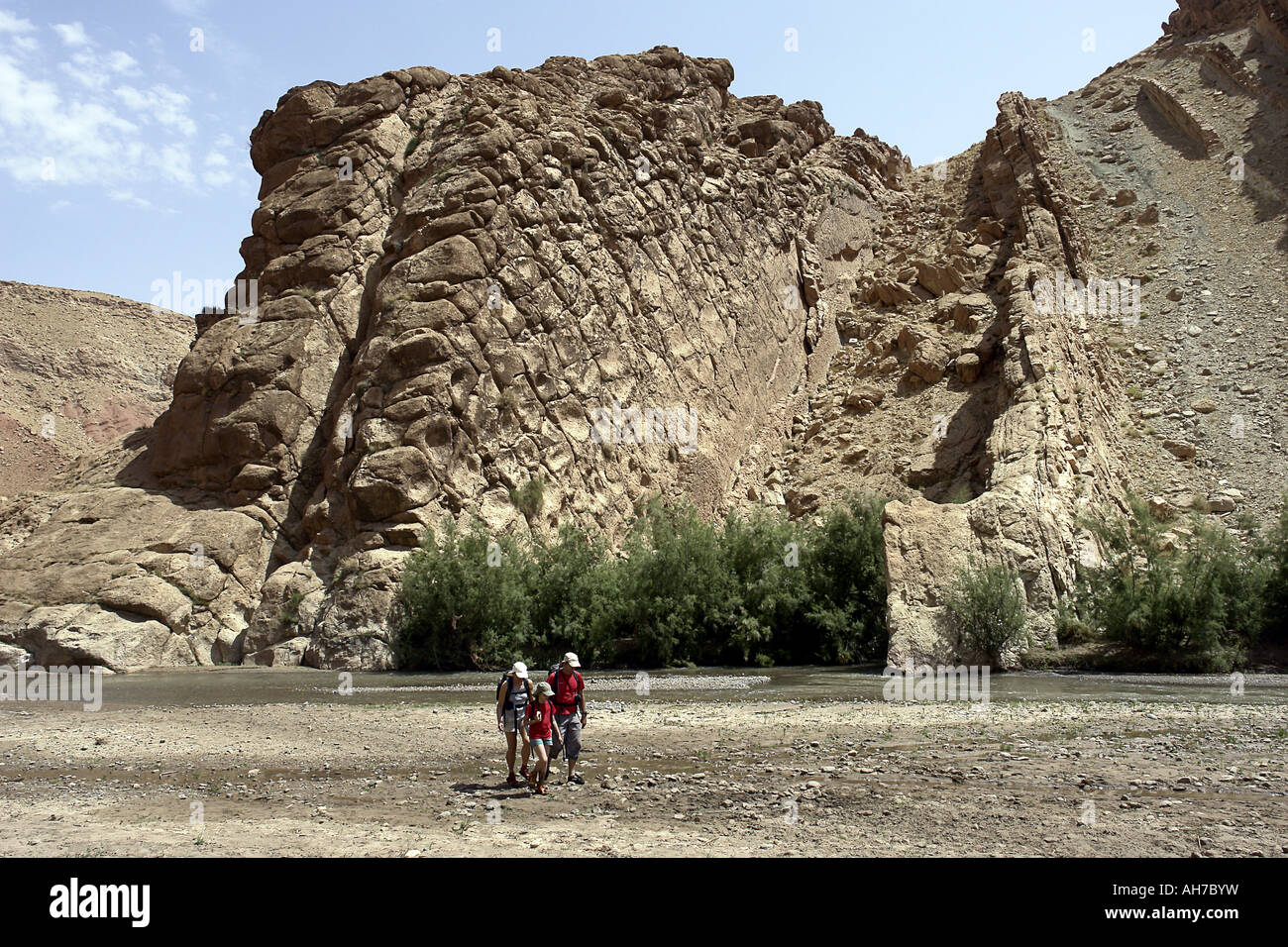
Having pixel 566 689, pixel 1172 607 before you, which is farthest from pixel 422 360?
pixel 1172 607

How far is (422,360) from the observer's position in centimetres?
3111

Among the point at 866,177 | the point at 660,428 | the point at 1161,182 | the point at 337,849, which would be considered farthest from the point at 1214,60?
the point at 337,849

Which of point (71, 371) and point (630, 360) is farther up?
point (71, 371)

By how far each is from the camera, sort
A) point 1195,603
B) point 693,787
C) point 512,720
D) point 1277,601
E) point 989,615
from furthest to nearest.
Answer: point 1277,601, point 989,615, point 1195,603, point 512,720, point 693,787

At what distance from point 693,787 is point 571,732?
1521 millimetres

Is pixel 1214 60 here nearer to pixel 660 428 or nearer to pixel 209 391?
pixel 660 428

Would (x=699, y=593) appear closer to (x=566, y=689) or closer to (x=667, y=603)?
(x=667, y=603)

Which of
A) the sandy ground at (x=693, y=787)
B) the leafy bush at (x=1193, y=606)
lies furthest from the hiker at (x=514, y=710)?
the leafy bush at (x=1193, y=606)

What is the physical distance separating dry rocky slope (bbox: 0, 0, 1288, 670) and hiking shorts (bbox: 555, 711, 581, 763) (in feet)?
45.4

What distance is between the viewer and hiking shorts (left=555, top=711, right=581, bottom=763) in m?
10.7

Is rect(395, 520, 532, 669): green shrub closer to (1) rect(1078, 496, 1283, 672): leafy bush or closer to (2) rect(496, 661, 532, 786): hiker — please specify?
(1) rect(1078, 496, 1283, 672): leafy bush

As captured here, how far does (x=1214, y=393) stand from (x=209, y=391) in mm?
36402

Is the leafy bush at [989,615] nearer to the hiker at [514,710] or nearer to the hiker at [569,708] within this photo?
the hiker at [569,708]

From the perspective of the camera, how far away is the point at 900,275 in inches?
1783
